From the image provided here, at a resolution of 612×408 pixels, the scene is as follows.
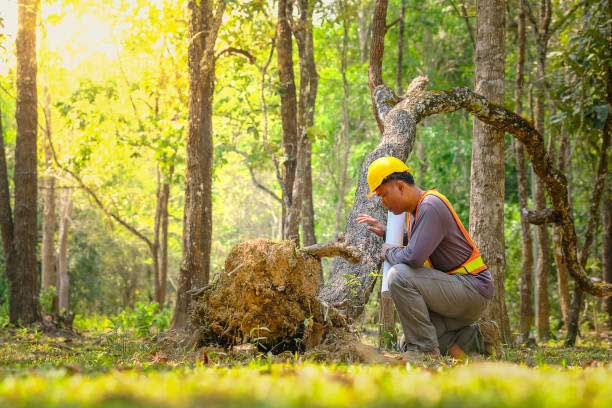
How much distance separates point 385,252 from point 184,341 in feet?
6.48

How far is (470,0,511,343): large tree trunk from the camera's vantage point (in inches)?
373

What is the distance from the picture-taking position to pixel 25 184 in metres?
13.5

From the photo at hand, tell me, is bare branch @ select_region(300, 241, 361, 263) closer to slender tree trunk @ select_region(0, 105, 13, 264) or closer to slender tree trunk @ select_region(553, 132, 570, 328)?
slender tree trunk @ select_region(553, 132, 570, 328)

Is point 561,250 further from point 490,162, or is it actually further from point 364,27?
point 364,27

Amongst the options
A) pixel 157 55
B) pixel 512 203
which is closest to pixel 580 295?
pixel 512 203

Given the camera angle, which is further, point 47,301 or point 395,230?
point 47,301

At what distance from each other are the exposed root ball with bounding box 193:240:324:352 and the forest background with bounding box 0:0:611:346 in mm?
6943

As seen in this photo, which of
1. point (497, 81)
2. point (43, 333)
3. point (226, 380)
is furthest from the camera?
point (43, 333)

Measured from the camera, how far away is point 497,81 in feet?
31.9

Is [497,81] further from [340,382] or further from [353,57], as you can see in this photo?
[353,57]

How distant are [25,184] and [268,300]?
857 cm

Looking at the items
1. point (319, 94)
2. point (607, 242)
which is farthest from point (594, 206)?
point (319, 94)

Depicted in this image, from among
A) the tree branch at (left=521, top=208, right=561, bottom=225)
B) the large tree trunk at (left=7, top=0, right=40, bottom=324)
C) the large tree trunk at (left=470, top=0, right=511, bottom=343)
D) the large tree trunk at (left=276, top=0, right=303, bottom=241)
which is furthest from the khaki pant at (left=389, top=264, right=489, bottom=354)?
the large tree trunk at (left=7, top=0, right=40, bottom=324)

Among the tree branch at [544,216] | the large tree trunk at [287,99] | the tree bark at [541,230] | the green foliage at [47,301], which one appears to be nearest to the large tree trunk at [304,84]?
the large tree trunk at [287,99]
